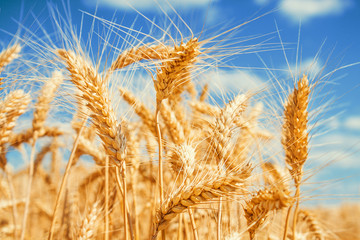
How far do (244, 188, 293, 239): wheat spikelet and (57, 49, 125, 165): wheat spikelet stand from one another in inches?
24.3

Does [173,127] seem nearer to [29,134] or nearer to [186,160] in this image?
[186,160]

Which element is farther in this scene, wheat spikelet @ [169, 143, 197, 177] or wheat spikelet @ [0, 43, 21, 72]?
wheat spikelet @ [0, 43, 21, 72]

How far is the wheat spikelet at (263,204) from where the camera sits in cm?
115

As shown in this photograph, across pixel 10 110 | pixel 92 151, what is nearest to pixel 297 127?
pixel 92 151

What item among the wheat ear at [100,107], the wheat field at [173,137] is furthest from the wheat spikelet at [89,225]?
the wheat ear at [100,107]

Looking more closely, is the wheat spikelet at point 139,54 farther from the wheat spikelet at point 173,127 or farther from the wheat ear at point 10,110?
the wheat ear at point 10,110

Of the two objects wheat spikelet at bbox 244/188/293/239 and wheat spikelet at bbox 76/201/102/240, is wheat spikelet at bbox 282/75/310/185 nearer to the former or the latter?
wheat spikelet at bbox 244/188/293/239

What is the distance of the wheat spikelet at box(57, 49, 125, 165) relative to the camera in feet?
4.67

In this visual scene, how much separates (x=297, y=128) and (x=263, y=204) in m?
0.62

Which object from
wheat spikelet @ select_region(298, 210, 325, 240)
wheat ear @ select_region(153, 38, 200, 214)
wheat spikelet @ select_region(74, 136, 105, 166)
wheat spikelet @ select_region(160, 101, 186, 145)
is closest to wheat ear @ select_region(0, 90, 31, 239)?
wheat spikelet @ select_region(74, 136, 105, 166)

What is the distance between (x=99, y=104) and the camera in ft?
4.85

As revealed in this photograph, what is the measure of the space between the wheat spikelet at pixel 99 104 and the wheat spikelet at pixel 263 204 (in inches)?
24.3

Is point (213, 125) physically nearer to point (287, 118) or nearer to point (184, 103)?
point (287, 118)

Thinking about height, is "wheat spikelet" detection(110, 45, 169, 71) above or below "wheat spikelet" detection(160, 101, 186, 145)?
above
